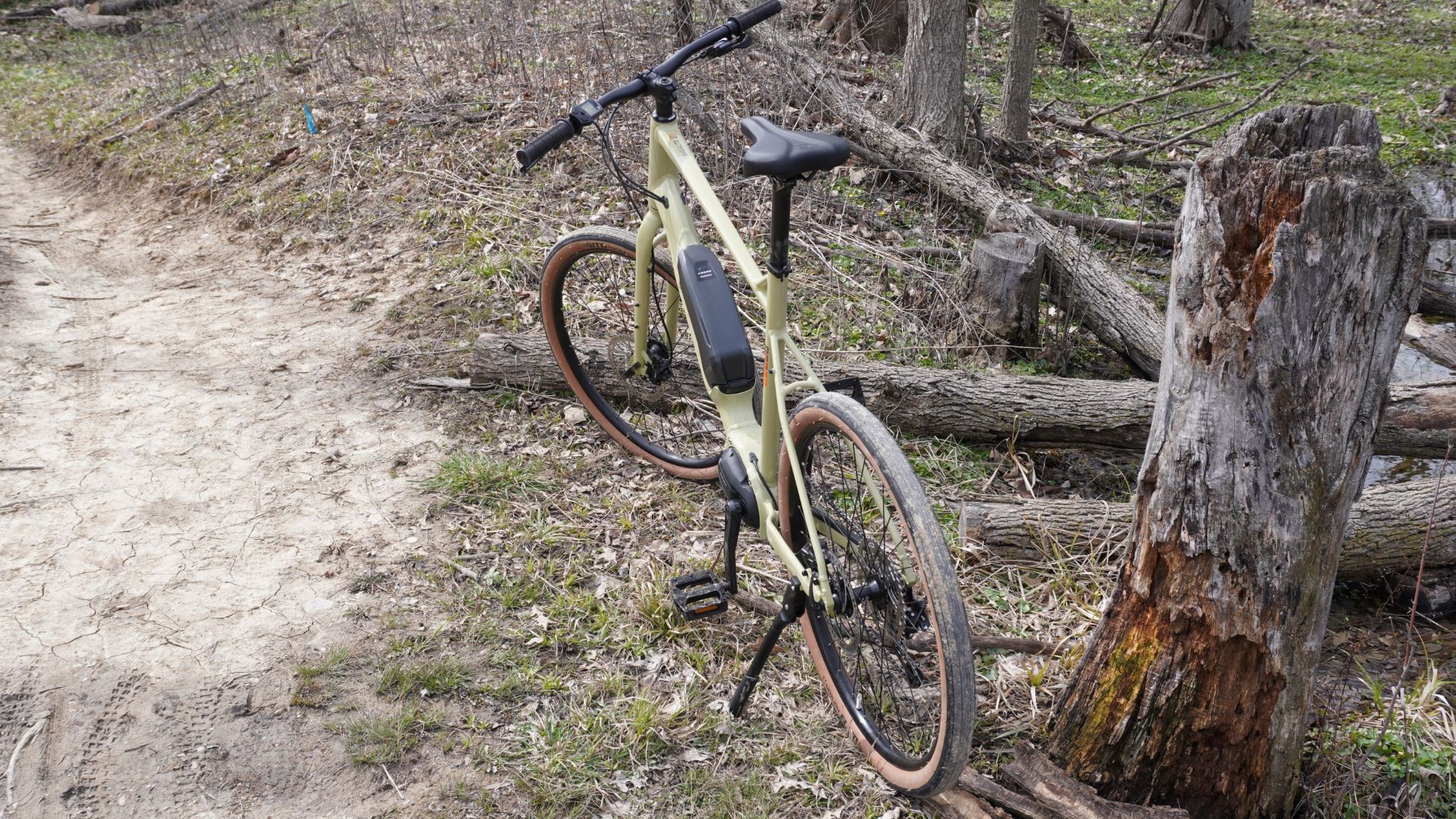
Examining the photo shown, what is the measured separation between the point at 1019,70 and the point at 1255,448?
17.6 feet

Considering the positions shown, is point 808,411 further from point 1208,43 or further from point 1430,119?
point 1208,43

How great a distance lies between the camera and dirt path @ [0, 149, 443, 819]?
2660 millimetres

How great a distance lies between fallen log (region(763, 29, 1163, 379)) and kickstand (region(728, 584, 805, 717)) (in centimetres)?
275

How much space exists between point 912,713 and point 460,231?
4.29m

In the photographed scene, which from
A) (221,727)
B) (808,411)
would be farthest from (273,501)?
(808,411)

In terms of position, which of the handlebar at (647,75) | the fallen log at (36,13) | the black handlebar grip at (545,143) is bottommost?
the black handlebar grip at (545,143)

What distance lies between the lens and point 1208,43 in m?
10.0

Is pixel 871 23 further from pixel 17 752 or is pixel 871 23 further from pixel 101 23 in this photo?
pixel 101 23

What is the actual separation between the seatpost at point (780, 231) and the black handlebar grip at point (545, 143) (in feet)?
2.99

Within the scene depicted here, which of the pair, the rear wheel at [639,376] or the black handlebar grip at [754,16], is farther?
the rear wheel at [639,376]

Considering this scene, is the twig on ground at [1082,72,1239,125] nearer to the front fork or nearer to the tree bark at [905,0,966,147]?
the tree bark at [905,0,966,147]

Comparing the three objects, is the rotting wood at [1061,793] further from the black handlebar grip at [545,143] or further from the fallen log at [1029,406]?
the black handlebar grip at [545,143]

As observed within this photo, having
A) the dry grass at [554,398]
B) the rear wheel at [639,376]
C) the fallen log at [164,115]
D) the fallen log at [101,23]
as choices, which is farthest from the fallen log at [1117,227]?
the fallen log at [101,23]

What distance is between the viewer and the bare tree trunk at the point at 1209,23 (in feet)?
32.4
